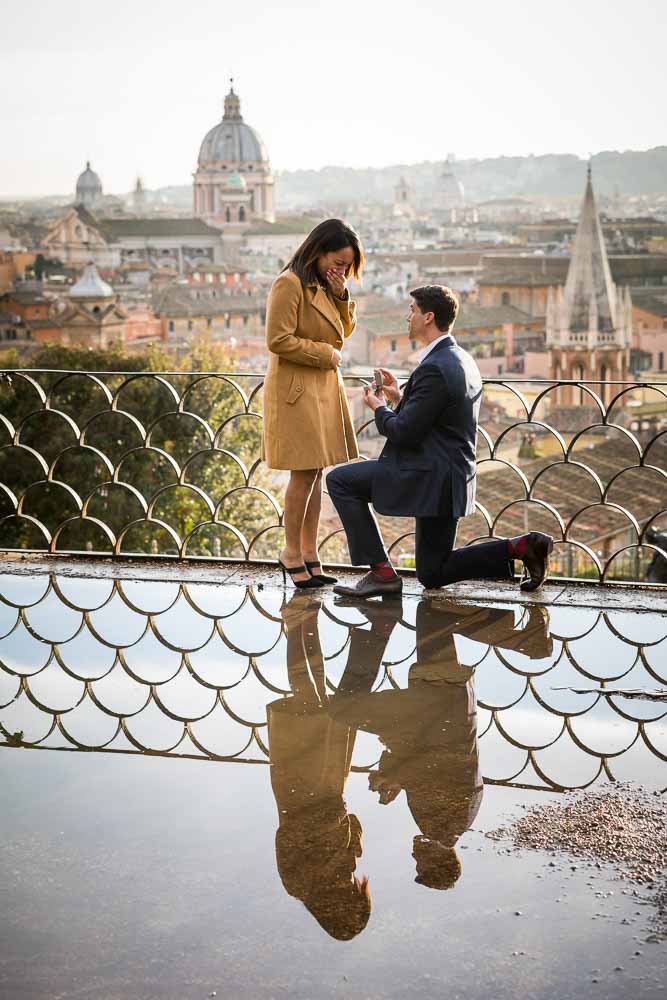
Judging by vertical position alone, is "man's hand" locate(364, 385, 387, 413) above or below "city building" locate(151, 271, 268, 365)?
above

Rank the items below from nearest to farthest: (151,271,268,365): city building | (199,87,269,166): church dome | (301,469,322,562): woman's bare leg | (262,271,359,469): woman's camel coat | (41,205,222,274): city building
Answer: (262,271,359,469): woman's camel coat → (301,469,322,562): woman's bare leg → (151,271,268,365): city building → (41,205,222,274): city building → (199,87,269,166): church dome

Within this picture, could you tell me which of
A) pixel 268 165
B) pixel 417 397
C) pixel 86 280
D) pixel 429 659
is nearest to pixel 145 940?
pixel 429 659

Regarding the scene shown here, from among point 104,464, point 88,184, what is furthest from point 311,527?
point 88,184

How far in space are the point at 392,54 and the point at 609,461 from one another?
56.7 metres

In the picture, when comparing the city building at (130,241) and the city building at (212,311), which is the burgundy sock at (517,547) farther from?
the city building at (130,241)

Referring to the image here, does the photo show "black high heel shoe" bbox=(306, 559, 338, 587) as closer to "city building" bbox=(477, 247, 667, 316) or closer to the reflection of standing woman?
the reflection of standing woman

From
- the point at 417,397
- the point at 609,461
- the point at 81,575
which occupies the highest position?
the point at 417,397

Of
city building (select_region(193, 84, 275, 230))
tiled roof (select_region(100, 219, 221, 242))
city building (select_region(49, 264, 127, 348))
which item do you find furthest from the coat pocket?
city building (select_region(193, 84, 275, 230))

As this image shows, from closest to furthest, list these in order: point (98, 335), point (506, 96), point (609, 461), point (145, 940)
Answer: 1. point (145, 940)
2. point (609, 461)
3. point (98, 335)
4. point (506, 96)

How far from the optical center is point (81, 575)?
3926 millimetres

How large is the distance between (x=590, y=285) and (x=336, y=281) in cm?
5790

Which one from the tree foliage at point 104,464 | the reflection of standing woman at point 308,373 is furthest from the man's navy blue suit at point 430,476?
the tree foliage at point 104,464

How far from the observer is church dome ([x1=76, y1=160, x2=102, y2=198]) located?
108 meters

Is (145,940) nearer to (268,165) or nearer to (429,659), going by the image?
(429,659)
